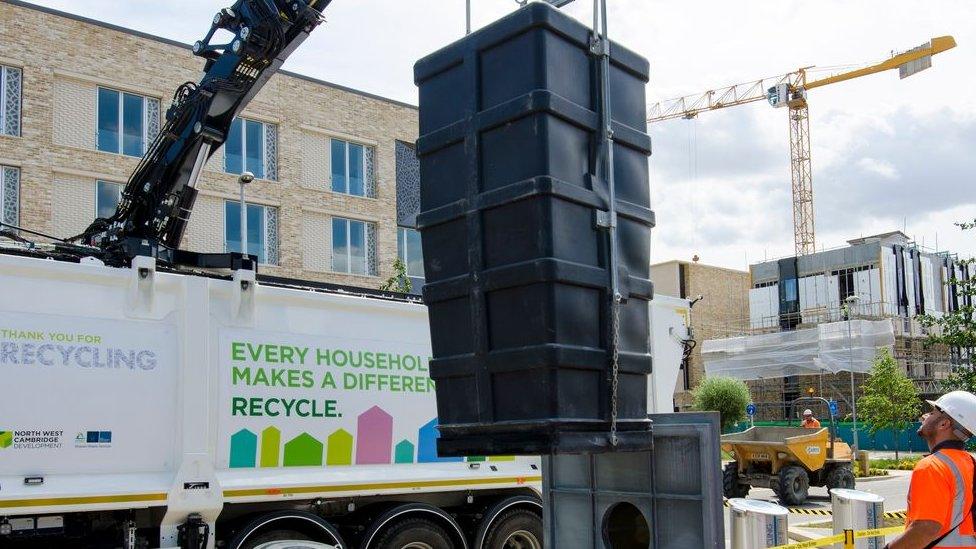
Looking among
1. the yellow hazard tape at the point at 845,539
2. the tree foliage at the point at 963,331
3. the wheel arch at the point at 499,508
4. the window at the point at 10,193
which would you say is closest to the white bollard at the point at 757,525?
the yellow hazard tape at the point at 845,539

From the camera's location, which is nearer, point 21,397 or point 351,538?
point 21,397

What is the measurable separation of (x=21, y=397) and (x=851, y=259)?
58456 mm

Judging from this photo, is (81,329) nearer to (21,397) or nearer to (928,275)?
(21,397)

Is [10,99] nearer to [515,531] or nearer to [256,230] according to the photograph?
[256,230]

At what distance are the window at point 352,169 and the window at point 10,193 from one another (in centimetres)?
945

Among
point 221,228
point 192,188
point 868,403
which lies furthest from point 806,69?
point 192,188

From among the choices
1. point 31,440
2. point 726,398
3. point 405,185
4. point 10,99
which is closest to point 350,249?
point 405,185

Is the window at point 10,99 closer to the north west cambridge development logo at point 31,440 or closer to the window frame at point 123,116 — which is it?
the window frame at point 123,116

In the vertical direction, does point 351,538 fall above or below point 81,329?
below

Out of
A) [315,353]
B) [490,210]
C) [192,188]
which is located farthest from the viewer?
[192,188]

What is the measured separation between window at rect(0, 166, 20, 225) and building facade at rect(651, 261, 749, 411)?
49.2 meters

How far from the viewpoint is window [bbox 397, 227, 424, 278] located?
32688 mm

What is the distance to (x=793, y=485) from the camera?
18.6m

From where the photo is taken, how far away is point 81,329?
6383 millimetres
